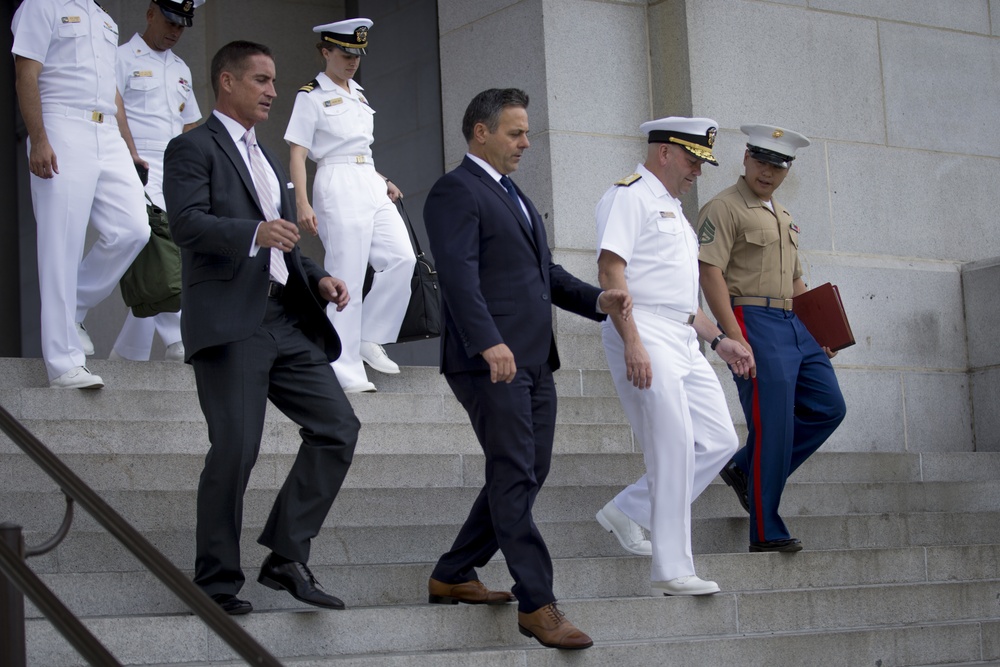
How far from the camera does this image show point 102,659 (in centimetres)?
327

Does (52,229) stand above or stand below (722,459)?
above

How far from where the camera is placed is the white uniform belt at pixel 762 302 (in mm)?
7172

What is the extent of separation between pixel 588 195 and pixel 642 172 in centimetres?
329

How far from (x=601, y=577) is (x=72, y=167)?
314cm

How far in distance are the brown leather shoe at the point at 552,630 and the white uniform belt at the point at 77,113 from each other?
348 centimetres

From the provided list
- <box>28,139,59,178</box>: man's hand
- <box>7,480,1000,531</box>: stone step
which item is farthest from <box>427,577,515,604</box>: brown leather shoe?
<box>28,139,59,178</box>: man's hand

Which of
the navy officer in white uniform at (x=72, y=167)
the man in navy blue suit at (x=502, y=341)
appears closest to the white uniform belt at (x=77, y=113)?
the navy officer in white uniform at (x=72, y=167)

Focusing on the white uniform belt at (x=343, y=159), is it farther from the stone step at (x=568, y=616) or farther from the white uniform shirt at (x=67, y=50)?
the stone step at (x=568, y=616)

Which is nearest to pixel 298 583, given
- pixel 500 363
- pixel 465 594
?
pixel 465 594

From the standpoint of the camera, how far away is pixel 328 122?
8.22 meters

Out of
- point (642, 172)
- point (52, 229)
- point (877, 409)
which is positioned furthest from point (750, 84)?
point (52, 229)

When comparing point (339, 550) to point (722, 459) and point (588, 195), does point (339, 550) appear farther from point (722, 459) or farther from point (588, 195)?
point (588, 195)

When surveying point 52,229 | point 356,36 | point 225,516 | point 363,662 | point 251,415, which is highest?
point 356,36

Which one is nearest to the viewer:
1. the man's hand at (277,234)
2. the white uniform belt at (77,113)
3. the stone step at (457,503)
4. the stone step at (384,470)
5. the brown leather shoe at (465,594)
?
the man's hand at (277,234)
